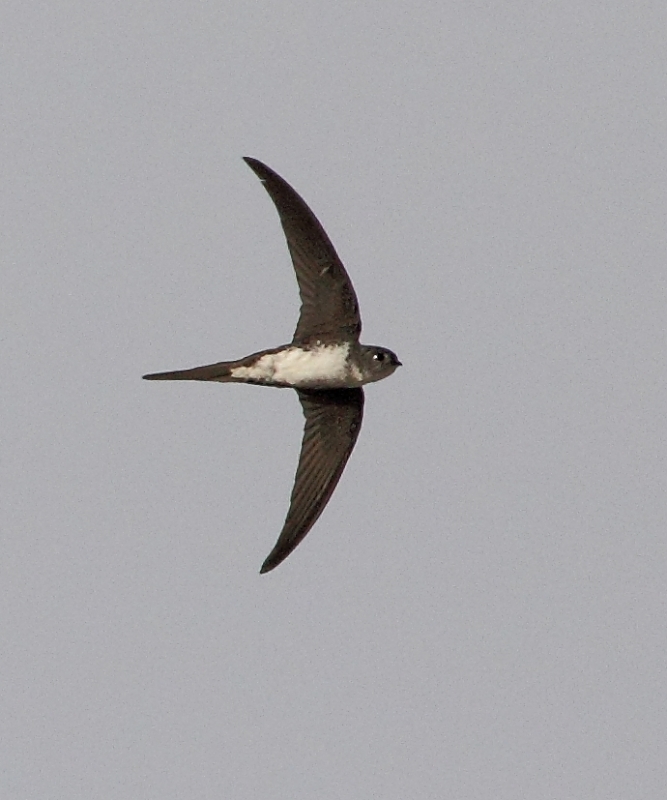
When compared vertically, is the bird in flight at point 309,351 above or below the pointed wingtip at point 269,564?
above

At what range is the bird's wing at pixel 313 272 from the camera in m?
8.26

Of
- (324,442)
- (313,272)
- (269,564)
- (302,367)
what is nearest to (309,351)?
(302,367)

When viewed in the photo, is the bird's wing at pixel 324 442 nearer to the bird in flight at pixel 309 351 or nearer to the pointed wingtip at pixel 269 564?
the bird in flight at pixel 309 351

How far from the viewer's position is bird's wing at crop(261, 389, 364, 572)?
8492 mm

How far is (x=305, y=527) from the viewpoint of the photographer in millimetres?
8406

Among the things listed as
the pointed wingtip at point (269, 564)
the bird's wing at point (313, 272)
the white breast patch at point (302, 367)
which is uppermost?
the bird's wing at point (313, 272)

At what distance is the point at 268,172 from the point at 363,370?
0.96 m

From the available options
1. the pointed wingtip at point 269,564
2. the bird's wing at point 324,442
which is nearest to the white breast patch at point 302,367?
the bird's wing at point 324,442

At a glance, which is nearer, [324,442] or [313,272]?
[313,272]

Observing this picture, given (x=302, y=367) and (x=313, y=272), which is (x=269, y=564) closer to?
(x=302, y=367)

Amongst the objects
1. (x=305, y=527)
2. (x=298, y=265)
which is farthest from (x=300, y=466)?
(x=298, y=265)

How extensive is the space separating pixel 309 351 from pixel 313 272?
345mm

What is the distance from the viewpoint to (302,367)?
833 centimetres

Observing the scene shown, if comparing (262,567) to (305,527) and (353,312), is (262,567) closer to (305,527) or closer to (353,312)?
(305,527)
